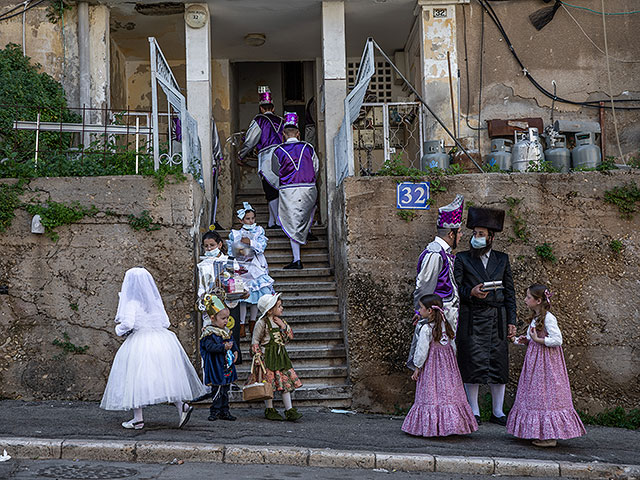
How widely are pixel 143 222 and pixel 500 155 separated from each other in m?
5.04

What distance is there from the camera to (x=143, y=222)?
8.85 m

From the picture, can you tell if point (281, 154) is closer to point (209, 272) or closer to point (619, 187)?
point (209, 272)

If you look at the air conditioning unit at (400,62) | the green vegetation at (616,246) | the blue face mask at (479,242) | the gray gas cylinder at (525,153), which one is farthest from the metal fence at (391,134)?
the blue face mask at (479,242)

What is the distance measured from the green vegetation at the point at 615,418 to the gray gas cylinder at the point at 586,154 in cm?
336

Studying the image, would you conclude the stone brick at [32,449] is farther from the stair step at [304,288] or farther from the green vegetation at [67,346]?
the stair step at [304,288]

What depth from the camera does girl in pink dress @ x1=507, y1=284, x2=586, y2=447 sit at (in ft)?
22.5

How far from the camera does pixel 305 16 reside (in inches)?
489

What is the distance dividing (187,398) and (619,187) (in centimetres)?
531

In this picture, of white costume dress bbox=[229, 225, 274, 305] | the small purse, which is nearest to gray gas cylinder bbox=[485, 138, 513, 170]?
white costume dress bbox=[229, 225, 274, 305]

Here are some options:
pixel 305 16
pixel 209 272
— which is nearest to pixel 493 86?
pixel 305 16

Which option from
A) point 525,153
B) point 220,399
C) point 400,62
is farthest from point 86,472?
point 400,62

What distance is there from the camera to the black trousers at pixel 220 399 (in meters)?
7.77

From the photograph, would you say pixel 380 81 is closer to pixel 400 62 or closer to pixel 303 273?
pixel 400 62

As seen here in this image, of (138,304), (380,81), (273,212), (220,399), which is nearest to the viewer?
(138,304)
